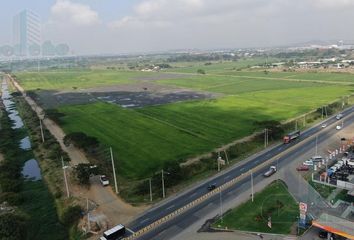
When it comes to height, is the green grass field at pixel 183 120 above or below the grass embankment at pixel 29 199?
above

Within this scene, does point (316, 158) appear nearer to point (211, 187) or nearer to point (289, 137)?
point (289, 137)

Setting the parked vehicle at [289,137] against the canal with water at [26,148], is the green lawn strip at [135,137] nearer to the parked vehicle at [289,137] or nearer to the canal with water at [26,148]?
the canal with water at [26,148]

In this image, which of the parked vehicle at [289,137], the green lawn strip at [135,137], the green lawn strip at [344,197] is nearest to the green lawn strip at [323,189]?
the green lawn strip at [344,197]

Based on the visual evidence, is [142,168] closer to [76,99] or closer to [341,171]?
[341,171]

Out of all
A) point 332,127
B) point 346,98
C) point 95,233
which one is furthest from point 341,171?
point 346,98

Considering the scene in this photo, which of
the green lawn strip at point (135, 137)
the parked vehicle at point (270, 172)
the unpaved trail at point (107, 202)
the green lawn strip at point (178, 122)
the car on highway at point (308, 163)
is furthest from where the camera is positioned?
the green lawn strip at point (178, 122)

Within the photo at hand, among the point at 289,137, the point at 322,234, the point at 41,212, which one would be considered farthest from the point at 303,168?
the point at 41,212
